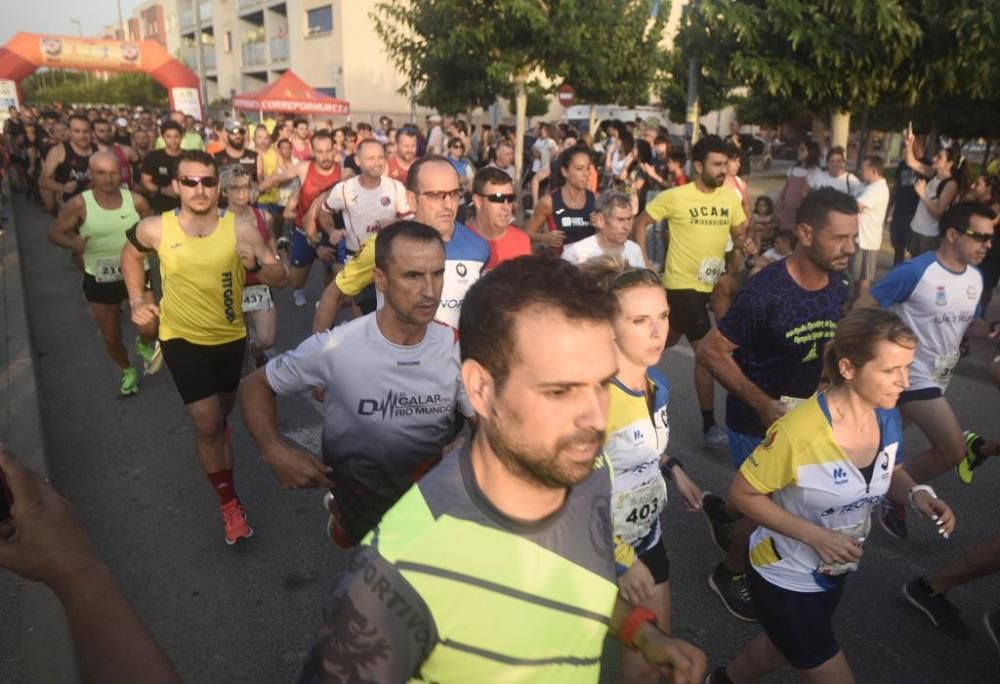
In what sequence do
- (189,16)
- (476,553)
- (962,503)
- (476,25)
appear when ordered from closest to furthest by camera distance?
(476,553) → (962,503) → (476,25) → (189,16)

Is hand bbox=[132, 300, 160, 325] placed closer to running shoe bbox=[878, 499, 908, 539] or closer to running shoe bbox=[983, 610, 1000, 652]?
running shoe bbox=[878, 499, 908, 539]

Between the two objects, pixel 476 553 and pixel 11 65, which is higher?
pixel 11 65

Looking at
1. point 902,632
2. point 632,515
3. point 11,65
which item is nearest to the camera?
point 632,515

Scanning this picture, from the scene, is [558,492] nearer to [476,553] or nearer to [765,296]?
[476,553]

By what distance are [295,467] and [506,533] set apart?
147cm

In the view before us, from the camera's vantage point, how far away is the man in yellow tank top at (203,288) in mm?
4293

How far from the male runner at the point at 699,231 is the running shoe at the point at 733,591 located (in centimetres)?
205

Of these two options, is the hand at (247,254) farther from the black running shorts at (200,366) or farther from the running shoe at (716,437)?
the running shoe at (716,437)

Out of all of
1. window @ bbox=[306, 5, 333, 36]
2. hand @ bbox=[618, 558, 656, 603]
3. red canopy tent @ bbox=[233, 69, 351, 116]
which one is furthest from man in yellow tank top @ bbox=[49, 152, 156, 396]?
window @ bbox=[306, 5, 333, 36]

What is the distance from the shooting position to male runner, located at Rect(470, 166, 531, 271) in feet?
15.9

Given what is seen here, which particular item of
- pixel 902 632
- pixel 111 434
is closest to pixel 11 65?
pixel 111 434

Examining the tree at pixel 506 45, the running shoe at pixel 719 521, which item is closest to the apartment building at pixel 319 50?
the tree at pixel 506 45

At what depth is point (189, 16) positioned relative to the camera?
64500 mm

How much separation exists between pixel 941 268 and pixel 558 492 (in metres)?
3.64
